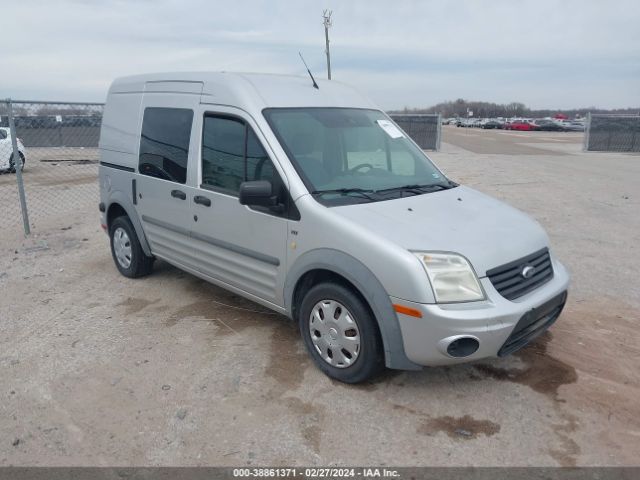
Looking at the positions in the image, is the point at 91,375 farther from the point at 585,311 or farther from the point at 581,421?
the point at 585,311

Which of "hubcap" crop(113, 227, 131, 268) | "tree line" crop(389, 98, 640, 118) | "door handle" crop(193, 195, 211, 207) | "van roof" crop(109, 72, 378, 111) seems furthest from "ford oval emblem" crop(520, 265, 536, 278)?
"tree line" crop(389, 98, 640, 118)

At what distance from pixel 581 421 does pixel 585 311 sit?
1.89 metres

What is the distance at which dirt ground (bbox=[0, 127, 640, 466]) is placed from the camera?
2992 millimetres

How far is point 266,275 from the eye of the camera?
407 cm

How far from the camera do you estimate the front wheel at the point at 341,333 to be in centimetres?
339

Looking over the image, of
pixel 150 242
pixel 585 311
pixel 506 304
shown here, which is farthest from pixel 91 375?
pixel 585 311

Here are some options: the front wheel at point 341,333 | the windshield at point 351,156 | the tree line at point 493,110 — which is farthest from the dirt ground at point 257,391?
the tree line at point 493,110

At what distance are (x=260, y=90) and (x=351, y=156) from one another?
871 mm

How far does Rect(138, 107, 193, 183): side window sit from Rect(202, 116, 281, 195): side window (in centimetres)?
29

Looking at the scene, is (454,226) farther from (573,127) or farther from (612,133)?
(573,127)

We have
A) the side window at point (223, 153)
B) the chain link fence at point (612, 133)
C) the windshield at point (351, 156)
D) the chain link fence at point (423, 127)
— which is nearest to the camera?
the windshield at point (351, 156)

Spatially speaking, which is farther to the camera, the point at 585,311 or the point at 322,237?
the point at 585,311

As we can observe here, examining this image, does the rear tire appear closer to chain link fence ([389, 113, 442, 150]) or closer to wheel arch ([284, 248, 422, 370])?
wheel arch ([284, 248, 422, 370])

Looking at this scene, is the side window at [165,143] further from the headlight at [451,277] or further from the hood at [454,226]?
the headlight at [451,277]
